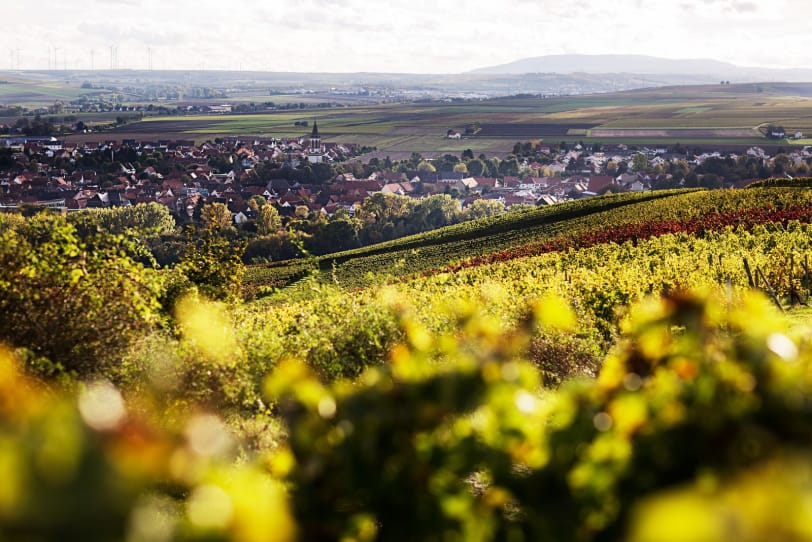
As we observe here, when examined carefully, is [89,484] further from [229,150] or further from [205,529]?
[229,150]

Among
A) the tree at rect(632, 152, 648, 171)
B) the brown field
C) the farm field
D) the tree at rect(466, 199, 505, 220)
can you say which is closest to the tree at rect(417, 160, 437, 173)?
the farm field

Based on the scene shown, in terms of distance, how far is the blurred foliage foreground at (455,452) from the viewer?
6.10ft

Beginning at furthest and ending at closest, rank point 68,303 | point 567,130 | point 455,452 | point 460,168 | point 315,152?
point 567,130, point 315,152, point 460,168, point 68,303, point 455,452

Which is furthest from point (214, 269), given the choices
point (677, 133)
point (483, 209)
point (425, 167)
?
point (677, 133)

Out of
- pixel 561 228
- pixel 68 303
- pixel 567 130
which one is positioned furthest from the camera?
pixel 567 130

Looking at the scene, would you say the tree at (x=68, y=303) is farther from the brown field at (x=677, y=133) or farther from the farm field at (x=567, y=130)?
the brown field at (x=677, y=133)

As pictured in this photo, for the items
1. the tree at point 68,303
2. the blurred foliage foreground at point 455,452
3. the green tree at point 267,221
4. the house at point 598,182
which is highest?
the blurred foliage foreground at point 455,452

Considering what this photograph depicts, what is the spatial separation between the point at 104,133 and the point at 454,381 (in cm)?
19377

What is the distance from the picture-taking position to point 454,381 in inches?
106

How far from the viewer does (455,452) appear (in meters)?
2.65

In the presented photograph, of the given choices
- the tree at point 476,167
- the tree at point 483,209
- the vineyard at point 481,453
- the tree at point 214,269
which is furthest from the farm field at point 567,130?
the vineyard at point 481,453

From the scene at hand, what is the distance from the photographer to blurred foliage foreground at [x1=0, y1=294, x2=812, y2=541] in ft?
6.10

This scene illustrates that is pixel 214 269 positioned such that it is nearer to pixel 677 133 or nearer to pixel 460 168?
pixel 460 168

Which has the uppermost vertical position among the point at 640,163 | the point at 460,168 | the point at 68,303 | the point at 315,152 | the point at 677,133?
the point at 677,133
